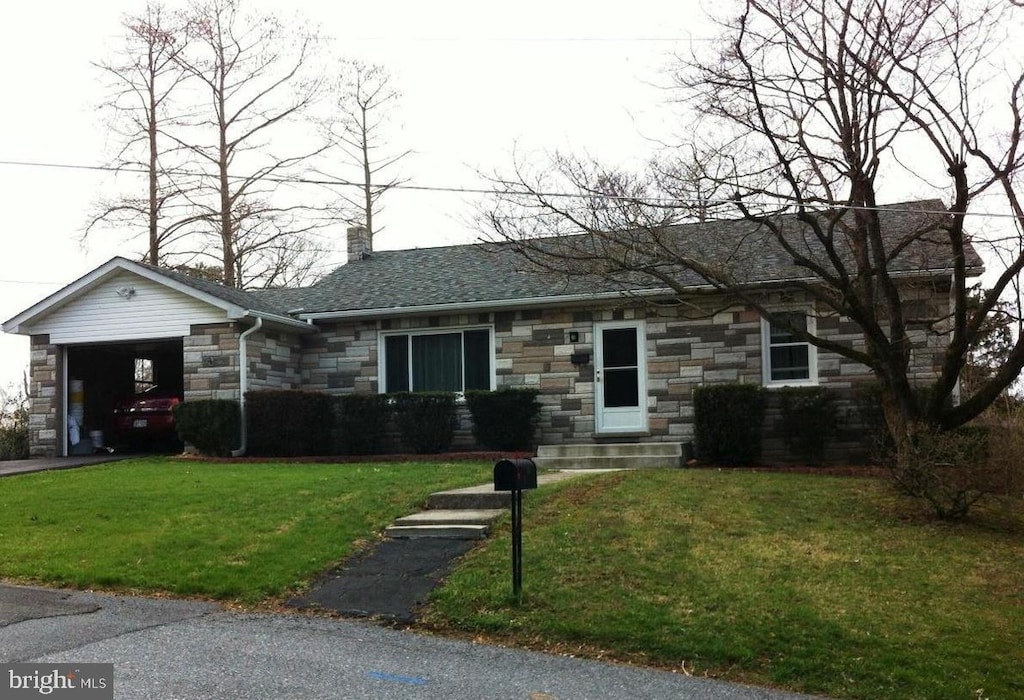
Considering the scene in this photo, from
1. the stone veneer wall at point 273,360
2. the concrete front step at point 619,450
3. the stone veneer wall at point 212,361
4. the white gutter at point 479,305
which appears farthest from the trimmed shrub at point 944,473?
the stone veneer wall at point 212,361

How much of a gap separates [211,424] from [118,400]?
A: 5.20m

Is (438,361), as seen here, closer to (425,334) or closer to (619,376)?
(425,334)

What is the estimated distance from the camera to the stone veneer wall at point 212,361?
16547mm

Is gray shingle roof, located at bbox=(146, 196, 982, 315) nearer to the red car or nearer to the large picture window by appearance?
the large picture window

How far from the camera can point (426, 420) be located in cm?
1591

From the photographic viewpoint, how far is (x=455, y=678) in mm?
5898

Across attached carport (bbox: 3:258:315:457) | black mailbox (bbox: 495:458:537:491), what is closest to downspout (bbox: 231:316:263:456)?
attached carport (bbox: 3:258:315:457)

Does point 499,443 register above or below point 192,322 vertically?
below

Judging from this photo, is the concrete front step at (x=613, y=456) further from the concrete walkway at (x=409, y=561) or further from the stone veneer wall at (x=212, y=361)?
the stone veneer wall at (x=212, y=361)

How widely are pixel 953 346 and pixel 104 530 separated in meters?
9.11

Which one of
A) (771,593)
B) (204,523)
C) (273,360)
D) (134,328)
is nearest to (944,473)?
(771,593)

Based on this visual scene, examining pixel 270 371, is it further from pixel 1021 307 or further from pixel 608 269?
pixel 1021 307

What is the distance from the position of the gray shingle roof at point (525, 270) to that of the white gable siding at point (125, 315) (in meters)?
0.43

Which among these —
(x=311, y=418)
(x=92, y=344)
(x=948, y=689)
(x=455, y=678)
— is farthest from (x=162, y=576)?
(x=92, y=344)
